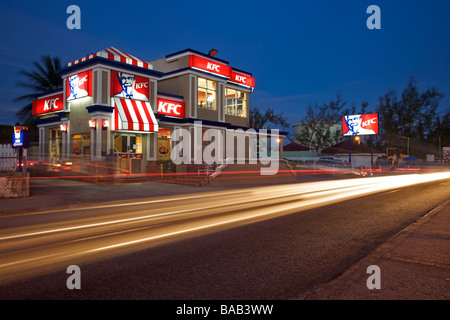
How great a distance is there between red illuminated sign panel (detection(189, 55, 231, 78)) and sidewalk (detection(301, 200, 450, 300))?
22.6 metres

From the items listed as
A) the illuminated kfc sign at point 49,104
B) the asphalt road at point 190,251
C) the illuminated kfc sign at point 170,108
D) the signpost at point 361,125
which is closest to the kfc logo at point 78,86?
the illuminated kfc sign at point 49,104

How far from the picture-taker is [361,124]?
1858 inches

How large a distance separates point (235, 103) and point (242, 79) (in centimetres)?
256

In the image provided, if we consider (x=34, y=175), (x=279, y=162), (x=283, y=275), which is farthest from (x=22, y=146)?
(x=279, y=162)

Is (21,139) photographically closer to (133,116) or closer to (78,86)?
(133,116)

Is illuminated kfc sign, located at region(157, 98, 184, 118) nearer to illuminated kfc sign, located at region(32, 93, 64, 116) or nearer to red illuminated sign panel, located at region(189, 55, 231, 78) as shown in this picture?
red illuminated sign panel, located at region(189, 55, 231, 78)

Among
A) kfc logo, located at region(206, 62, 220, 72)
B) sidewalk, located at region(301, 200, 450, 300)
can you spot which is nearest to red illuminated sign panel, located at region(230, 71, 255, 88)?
kfc logo, located at region(206, 62, 220, 72)

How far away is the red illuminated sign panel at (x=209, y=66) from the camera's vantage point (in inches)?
1029

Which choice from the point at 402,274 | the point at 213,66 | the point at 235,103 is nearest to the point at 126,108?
the point at 213,66

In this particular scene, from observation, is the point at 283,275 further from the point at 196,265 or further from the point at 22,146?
the point at 22,146

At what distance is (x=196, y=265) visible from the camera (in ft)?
16.2

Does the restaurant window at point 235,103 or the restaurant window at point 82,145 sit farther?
the restaurant window at point 235,103

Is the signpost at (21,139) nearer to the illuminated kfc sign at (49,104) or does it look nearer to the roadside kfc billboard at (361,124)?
the illuminated kfc sign at (49,104)

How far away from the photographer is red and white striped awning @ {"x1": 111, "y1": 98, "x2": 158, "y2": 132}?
2061 centimetres
